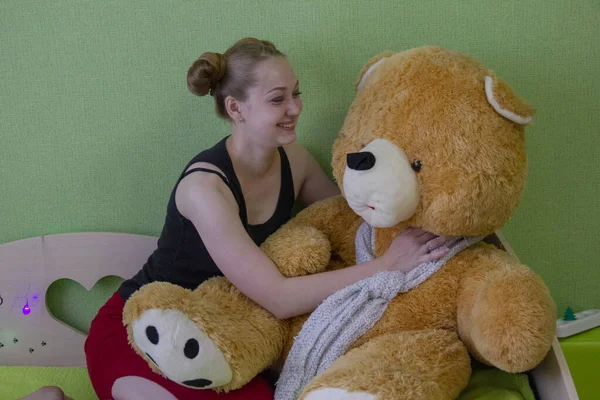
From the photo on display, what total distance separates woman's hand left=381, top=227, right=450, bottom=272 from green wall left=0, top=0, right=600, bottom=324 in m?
0.40

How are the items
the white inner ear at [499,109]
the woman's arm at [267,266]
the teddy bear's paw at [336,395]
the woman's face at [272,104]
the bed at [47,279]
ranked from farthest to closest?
the bed at [47,279], the woman's face at [272,104], the woman's arm at [267,266], the white inner ear at [499,109], the teddy bear's paw at [336,395]

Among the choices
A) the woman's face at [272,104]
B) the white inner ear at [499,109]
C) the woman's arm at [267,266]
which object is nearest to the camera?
the white inner ear at [499,109]

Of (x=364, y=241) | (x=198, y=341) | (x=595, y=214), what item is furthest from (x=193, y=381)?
(x=595, y=214)

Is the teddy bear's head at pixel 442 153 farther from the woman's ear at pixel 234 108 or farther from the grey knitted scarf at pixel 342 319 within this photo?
the woman's ear at pixel 234 108

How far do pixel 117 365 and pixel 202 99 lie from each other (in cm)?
62

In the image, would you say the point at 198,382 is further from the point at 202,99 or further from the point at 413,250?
the point at 202,99

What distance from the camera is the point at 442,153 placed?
104 cm

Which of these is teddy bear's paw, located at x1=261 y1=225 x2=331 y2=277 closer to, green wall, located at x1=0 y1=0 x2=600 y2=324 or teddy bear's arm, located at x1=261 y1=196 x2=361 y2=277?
teddy bear's arm, located at x1=261 y1=196 x2=361 y2=277

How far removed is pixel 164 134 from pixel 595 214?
102 cm

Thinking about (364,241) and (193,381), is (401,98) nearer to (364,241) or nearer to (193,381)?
(364,241)

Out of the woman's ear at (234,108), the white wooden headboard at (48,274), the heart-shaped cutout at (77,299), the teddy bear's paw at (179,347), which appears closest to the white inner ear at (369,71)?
the woman's ear at (234,108)

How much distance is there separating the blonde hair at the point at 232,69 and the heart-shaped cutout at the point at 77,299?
0.59 metres

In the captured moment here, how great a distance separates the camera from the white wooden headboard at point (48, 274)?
1.53m

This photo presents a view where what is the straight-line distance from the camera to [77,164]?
4.98 feet
